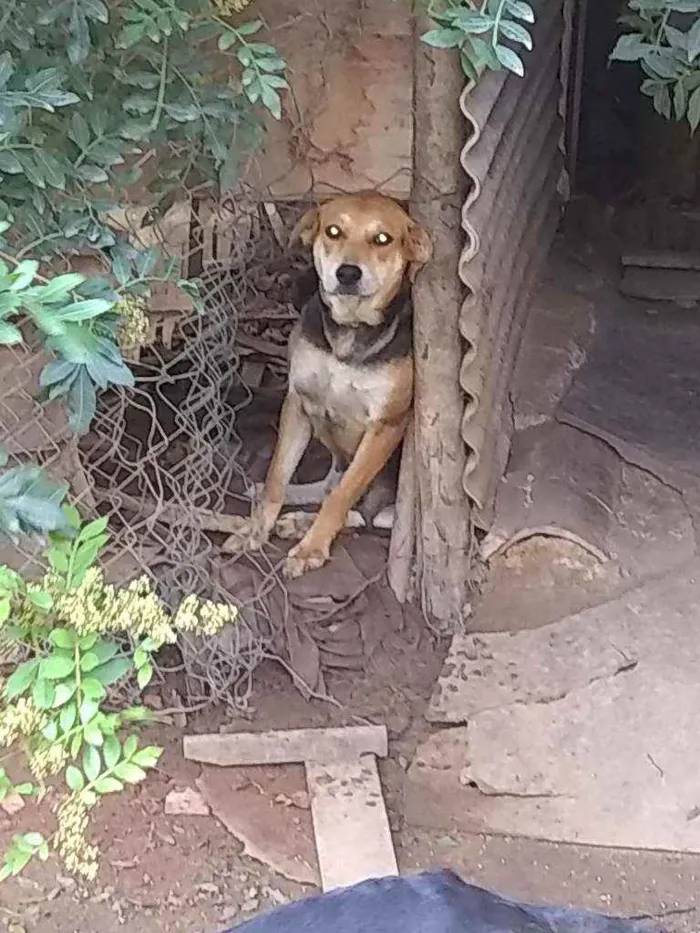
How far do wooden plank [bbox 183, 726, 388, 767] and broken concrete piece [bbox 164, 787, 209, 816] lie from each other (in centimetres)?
10

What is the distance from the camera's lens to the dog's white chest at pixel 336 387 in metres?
3.58

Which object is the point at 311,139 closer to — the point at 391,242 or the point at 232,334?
the point at 391,242

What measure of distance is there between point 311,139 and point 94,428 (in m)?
0.99

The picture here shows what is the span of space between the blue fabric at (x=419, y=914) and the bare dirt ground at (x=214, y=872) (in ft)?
3.65

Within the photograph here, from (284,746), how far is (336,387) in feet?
3.62

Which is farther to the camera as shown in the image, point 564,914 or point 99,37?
point 99,37

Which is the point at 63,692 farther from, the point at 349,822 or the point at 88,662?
the point at 349,822

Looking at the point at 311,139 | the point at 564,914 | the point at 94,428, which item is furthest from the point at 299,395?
the point at 564,914

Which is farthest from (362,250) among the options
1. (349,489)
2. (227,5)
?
(227,5)

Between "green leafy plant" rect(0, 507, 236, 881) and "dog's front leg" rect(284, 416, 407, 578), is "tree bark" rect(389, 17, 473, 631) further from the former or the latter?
"green leafy plant" rect(0, 507, 236, 881)

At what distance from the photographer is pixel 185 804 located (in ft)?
9.34

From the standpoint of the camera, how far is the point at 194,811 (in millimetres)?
2832

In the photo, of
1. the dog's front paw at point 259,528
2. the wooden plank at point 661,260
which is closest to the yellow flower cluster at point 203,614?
the dog's front paw at point 259,528

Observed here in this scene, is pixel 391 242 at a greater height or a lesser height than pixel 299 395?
greater
